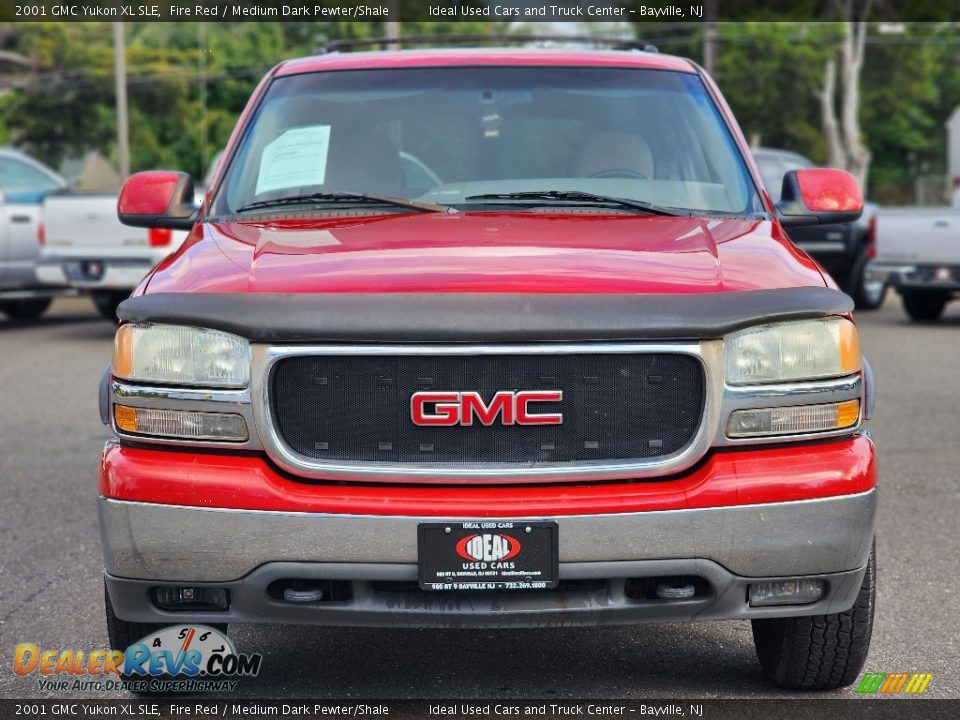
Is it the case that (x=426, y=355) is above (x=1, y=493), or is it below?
above

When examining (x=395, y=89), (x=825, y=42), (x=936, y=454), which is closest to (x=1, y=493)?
(x=395, y=89)

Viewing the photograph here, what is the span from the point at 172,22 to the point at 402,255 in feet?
177

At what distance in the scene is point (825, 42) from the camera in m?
47.2

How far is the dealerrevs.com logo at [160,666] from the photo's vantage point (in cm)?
403

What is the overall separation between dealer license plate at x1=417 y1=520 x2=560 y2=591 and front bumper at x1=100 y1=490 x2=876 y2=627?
3 centimetres

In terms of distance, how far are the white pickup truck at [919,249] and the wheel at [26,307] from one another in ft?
→ 29.2

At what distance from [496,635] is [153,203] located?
1.80m

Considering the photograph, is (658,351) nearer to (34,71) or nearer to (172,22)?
(34,71)

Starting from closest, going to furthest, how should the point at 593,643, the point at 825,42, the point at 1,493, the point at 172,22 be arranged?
the point at 593,643 → the point at 1,493 → the point at 825,42 → the point at 172,22

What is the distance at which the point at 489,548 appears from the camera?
3.45 metres

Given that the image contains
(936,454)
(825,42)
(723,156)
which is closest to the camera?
(723,156)

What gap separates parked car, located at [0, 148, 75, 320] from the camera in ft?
49.4

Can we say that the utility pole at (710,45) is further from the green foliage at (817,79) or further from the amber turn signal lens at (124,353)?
the amber turn signal lens at (124,353)

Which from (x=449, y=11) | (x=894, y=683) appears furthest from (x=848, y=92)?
(x=894, y=683)
